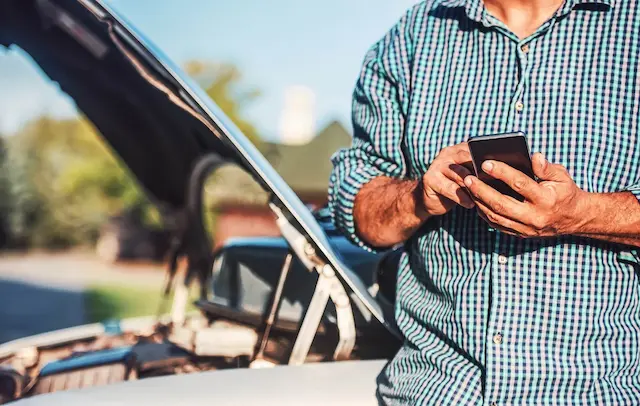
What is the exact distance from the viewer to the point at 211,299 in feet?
8.20

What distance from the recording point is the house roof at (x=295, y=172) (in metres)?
19.2

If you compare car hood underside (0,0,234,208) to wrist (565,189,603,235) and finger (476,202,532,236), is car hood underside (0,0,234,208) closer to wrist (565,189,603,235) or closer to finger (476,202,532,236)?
finger (476,202,532,236)

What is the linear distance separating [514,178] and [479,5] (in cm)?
60

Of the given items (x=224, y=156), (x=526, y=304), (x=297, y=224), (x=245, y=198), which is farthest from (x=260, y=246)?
(x=245, y=198)

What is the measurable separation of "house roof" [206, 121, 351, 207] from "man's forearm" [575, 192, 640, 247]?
16.3 m

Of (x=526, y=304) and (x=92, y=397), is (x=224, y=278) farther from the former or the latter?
(x=526, y=304)

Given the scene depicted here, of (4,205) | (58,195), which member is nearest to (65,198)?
(58,195)

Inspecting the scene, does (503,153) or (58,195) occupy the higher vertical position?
(503,153)

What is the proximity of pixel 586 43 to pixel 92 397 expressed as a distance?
1304 mm

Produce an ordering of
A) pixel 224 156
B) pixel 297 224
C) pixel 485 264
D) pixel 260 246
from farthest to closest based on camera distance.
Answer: pixel 224 156
pixel 260 246
pixel 297 224
pixel 485 264

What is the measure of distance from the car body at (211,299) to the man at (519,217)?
0.53 ft

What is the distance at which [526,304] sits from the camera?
1427 mm

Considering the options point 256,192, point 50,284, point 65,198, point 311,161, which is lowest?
point 65,198

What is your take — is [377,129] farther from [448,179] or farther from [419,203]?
[448,179]
